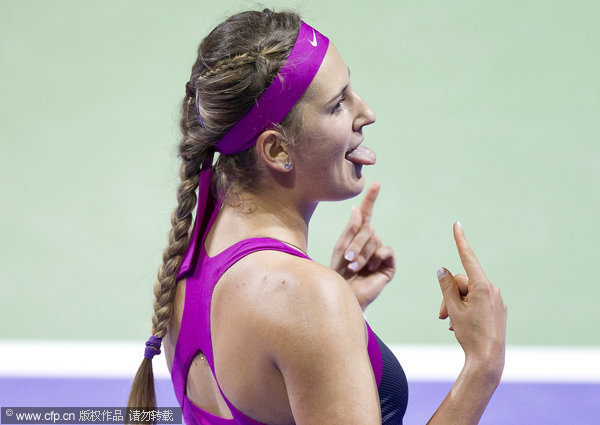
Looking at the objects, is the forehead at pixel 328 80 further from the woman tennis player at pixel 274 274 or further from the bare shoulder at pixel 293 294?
the bare shoulder at pixel 293 294

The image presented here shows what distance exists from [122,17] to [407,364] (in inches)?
115

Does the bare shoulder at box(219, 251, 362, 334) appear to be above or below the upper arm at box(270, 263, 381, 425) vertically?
above

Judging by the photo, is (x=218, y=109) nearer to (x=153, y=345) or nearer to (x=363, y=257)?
(x=153, y=345)

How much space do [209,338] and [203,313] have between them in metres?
0.05

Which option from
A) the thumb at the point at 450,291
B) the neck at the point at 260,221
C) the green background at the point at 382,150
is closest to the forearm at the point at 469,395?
the thumb at the point at 450,291

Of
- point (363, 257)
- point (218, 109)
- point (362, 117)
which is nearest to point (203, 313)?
point (218, 109)

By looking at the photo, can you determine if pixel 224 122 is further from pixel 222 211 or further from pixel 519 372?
pixel 519 372

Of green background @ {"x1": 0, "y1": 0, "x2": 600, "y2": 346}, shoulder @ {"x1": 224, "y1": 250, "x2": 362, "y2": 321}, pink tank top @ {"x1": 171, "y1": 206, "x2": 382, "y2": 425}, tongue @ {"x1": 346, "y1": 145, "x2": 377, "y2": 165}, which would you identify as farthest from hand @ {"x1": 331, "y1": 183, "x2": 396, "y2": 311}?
green background @ {"x1": 0, "y1": 0, "x2": 600, "y2": 346}

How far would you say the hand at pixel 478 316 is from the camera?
1450 mm

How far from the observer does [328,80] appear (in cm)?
159

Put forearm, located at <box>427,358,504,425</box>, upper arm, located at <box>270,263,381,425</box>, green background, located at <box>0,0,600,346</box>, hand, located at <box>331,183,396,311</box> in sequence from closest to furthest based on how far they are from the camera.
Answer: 1. upper arm, located at <box>270,263,381,425</box>
2. forearm, located at <box>427,358,504,425</box>
3. hand, located at <box>331,183,396,311</box>
4. green background, located at <box>0,0,600,346</box>

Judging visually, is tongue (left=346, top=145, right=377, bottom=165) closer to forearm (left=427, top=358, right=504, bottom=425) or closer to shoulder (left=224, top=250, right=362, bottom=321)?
shoulder (left=224, top=250, right=362, bottom=321)

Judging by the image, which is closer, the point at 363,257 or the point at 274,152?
the point at 274,152

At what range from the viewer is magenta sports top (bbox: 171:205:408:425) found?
1.49 metres
